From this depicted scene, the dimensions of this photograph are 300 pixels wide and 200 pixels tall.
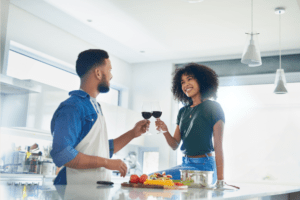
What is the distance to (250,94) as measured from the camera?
5660 millimetres

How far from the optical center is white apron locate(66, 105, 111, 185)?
1.51 meters

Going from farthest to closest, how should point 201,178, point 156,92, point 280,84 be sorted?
point 156,92, point 280,84, point 201,178

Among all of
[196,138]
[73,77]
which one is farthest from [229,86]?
Result: [196,138]

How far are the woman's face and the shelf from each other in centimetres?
186

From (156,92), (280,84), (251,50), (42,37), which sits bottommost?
(280,84)

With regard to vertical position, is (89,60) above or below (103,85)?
above

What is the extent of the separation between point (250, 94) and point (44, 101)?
343cm

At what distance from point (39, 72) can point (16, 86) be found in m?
1.10

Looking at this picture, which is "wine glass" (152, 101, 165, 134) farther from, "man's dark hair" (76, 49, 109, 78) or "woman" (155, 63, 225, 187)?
A: "man's dark hair" (76, 49, 109, 78)

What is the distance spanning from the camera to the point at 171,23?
442cm

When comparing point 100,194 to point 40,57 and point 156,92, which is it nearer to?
point 40,57

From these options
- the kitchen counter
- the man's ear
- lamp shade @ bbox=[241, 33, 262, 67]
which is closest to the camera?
the kitchen counter

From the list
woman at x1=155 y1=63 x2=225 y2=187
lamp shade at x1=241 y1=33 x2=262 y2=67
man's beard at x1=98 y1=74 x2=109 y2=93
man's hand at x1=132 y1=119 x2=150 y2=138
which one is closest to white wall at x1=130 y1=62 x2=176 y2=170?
lamp shade at x1=241 y1=33 x2=262 y2=67

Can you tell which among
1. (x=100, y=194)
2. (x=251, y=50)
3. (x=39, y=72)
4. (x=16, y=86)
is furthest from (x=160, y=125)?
(x=39, y=72)
